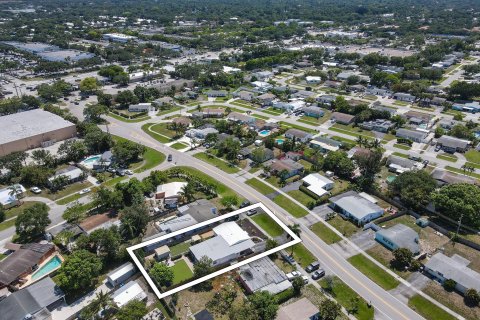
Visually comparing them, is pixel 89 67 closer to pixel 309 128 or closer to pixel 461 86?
pixel 309 128

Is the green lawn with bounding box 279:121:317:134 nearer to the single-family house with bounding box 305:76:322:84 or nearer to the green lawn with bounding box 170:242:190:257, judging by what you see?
the single-family house with bounding box 305:76:322:84

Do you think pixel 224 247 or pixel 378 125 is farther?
pixel 378 125

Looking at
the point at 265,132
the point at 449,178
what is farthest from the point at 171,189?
the point at 449,178

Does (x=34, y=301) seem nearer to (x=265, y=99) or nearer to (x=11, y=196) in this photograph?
(x=11, y=196)

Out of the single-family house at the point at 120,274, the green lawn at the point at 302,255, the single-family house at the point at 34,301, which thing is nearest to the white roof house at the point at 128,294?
the single-family house at the point at 120,274

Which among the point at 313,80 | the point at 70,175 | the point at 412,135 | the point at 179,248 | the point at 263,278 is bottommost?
the point at 70,175

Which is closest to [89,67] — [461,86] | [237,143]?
[237,143]

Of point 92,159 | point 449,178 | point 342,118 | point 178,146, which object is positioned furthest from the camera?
point 342,118
